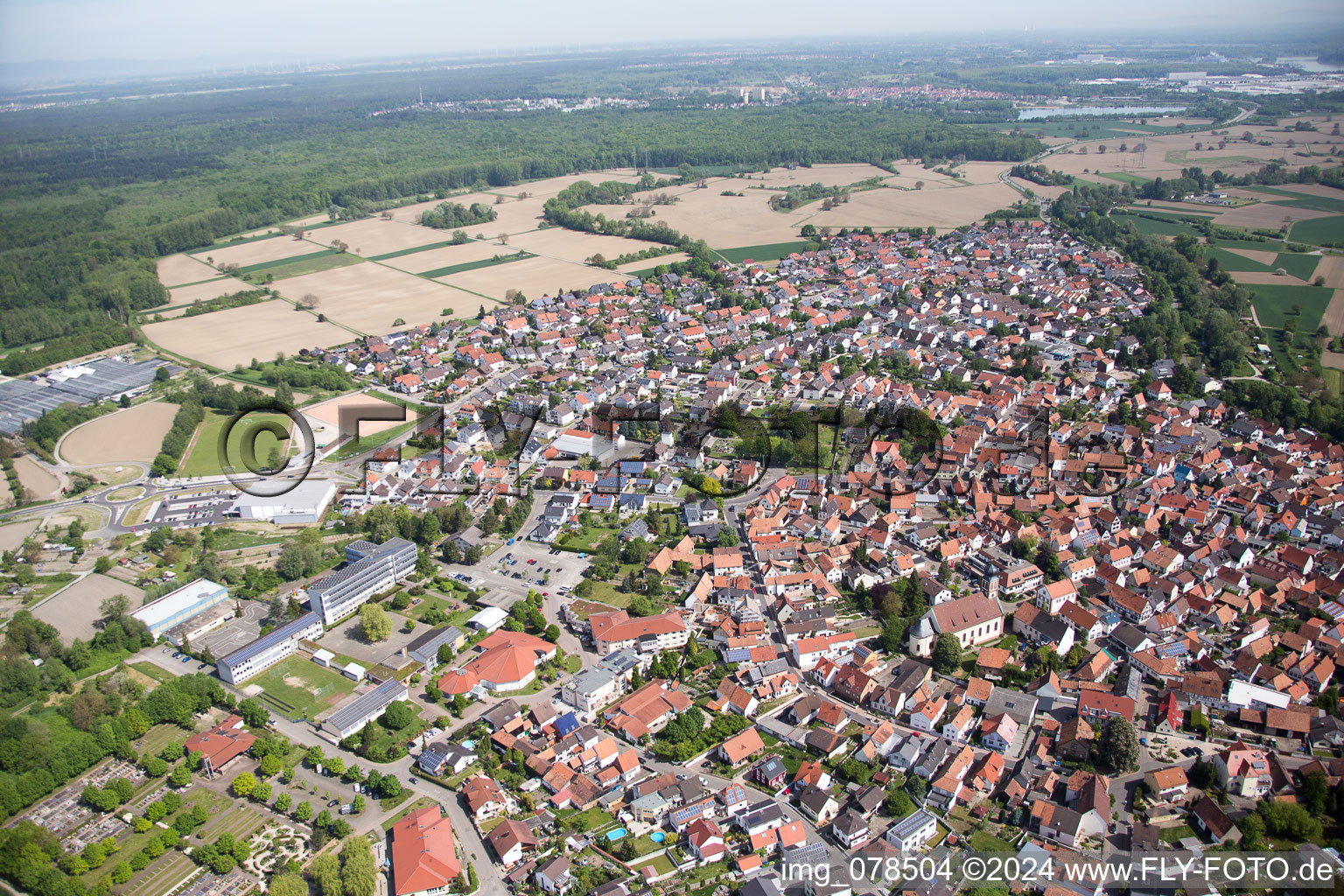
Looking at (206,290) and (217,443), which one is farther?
(206,290)

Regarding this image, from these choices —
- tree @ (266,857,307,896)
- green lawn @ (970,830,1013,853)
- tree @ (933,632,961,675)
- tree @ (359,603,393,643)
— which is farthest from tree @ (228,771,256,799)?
tree @ (933,632,961,675)

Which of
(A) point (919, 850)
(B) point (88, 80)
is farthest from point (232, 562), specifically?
(B) point (88, 80)

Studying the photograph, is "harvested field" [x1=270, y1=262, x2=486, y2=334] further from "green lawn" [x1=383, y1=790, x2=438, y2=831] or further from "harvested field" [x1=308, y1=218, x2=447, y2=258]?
"green lawn" [x1=383, y1=790, x2=438, y2=831]

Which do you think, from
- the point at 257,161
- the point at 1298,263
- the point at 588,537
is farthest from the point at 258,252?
the point at 1298,263

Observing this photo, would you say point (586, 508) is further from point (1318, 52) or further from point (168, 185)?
point (1318, 52)

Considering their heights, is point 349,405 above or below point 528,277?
below

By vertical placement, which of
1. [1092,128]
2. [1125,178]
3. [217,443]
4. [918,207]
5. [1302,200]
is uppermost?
[1092,128]

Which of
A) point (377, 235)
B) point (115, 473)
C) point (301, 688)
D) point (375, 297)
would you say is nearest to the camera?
point (301, 688)

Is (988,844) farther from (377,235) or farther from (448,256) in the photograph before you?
(377,235)

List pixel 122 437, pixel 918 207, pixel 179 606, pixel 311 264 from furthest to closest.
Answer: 1. pixel 918 207
2. pixel 311 264
3. pixel 122 437
4. pixel 179 606
